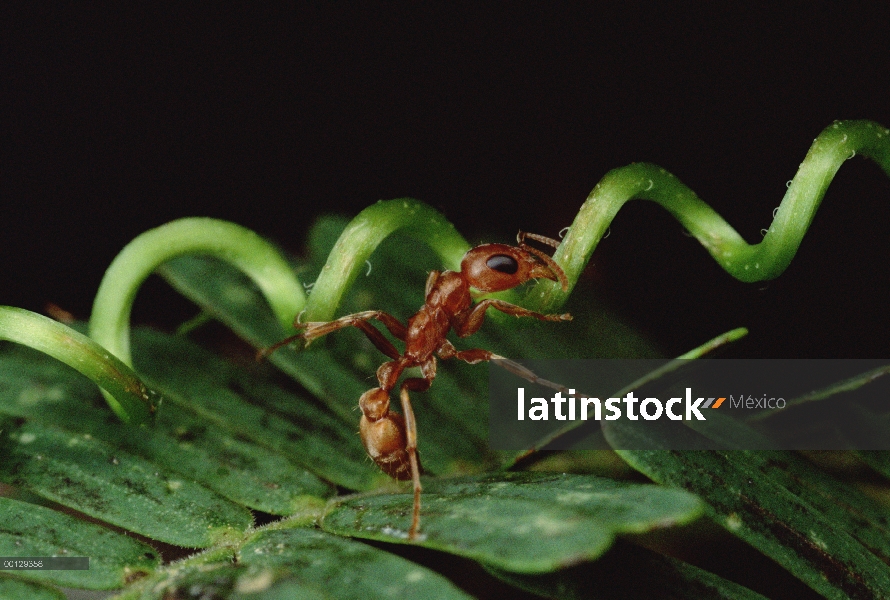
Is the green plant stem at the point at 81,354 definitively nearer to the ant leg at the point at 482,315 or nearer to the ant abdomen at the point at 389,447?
the ant abdomen at the point at 389,447

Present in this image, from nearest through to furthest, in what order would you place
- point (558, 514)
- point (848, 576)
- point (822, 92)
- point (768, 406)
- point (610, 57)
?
1. point (558, 514)
2. point (848, 576)
3. point (768, 406)
4. point (822, 92)
5. point (610, 57)

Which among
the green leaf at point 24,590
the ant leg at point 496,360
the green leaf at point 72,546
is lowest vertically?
the green leaf at point 24,590

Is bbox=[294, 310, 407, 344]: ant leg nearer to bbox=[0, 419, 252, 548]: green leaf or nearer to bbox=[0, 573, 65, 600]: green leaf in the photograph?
bbox=[0, 419, 252, 548]: green leaf

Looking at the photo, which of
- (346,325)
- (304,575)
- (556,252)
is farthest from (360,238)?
(304,575)

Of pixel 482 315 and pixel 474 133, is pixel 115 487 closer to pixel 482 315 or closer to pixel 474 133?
pixel 482 315

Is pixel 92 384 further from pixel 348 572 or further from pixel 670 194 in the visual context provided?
pixel 670 194

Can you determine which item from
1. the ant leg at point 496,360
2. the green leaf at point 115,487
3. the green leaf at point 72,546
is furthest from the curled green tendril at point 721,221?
the green leaf at point 72,546

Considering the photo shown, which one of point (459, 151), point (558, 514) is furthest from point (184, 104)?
point (558, 514)
